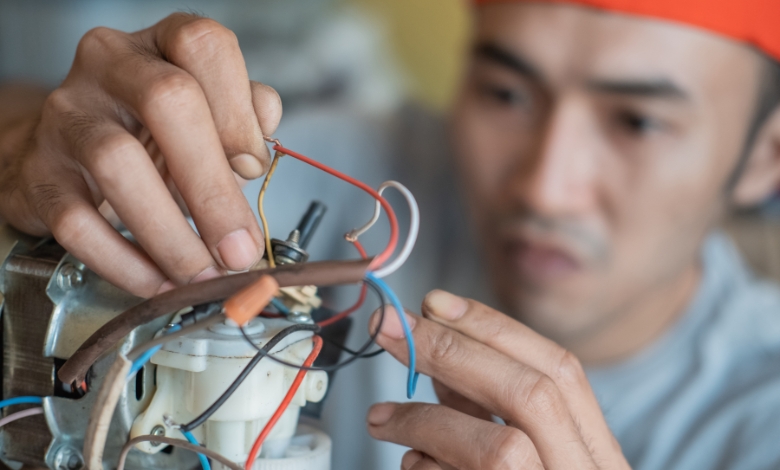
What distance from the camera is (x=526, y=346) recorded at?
52 centimetres

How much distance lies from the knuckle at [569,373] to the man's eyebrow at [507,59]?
1.78ft

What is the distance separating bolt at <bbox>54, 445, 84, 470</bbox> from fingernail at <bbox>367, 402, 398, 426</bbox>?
221mm

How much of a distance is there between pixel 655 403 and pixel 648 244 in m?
0.35

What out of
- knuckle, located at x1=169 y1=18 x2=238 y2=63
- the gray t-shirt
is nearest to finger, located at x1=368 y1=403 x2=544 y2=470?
knuckle, located at x1=169 y1=18 x2=238 y2=63

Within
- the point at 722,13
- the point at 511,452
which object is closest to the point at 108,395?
the point at 511,452

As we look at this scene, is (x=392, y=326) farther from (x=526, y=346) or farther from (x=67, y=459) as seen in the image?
(x=67, y=459)

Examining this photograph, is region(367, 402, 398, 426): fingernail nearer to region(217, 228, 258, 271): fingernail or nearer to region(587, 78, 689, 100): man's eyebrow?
region(217, 228, 258, 271): fingernail

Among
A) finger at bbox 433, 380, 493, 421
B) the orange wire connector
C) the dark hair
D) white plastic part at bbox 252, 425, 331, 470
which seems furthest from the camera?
the dark hair

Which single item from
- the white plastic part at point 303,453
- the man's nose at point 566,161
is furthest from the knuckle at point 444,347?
the man's nose at point 566,161

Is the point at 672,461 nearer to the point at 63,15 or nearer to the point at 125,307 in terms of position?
the point at 125,307

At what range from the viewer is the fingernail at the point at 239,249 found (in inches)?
16.1

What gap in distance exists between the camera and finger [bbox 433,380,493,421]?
0.56 metres

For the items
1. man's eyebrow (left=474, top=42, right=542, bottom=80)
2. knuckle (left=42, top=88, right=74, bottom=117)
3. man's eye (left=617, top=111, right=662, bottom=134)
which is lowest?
knuckle (left=42, top=88, right=74, bottom=117)

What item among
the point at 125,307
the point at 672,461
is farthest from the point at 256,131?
the point at 672,461
